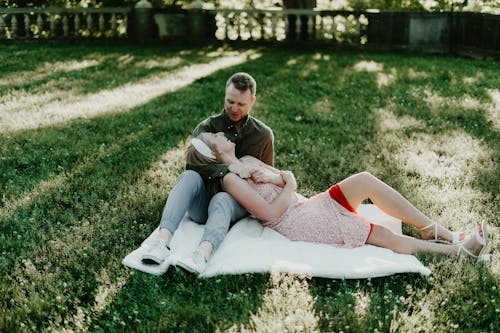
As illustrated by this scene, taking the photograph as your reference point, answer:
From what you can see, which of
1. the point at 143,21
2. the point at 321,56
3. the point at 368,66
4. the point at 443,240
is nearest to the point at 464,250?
the point at 443,240

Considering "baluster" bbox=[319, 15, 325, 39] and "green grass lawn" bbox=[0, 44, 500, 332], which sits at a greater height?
"baluster" bbox=[319, 15, 325, 39]

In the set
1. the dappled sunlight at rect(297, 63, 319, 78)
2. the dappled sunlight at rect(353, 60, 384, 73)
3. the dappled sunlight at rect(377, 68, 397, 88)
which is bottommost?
the dappled sunlight at rect(377, 68, 397, 88)

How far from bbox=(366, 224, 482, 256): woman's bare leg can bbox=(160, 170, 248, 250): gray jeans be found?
1073 millimetres

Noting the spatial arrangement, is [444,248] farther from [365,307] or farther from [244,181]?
[244,181]

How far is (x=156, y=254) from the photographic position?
3775mm

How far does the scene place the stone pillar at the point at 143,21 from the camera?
15.2m

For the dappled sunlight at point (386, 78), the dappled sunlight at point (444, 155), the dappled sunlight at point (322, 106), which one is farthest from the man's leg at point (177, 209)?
the dappled sunlight at point (386, 78)

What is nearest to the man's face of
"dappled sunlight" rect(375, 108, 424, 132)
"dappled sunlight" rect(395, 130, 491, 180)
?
"dappled sunlight" rect(395, 130, 491, 180)

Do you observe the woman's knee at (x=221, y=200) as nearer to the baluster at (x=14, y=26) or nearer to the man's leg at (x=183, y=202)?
the man's leg at (x=183, y=202)

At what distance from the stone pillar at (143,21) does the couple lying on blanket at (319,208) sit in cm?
1167

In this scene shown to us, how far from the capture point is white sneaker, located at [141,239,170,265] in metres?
3.76

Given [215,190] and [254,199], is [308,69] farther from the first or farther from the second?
[254,199]

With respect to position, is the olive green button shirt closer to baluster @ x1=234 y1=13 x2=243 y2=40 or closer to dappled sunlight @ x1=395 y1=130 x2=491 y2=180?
dappled sunlight @ x1=395 y1=130 x2=491 y2=180

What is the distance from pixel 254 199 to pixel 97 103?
17.0 ft
